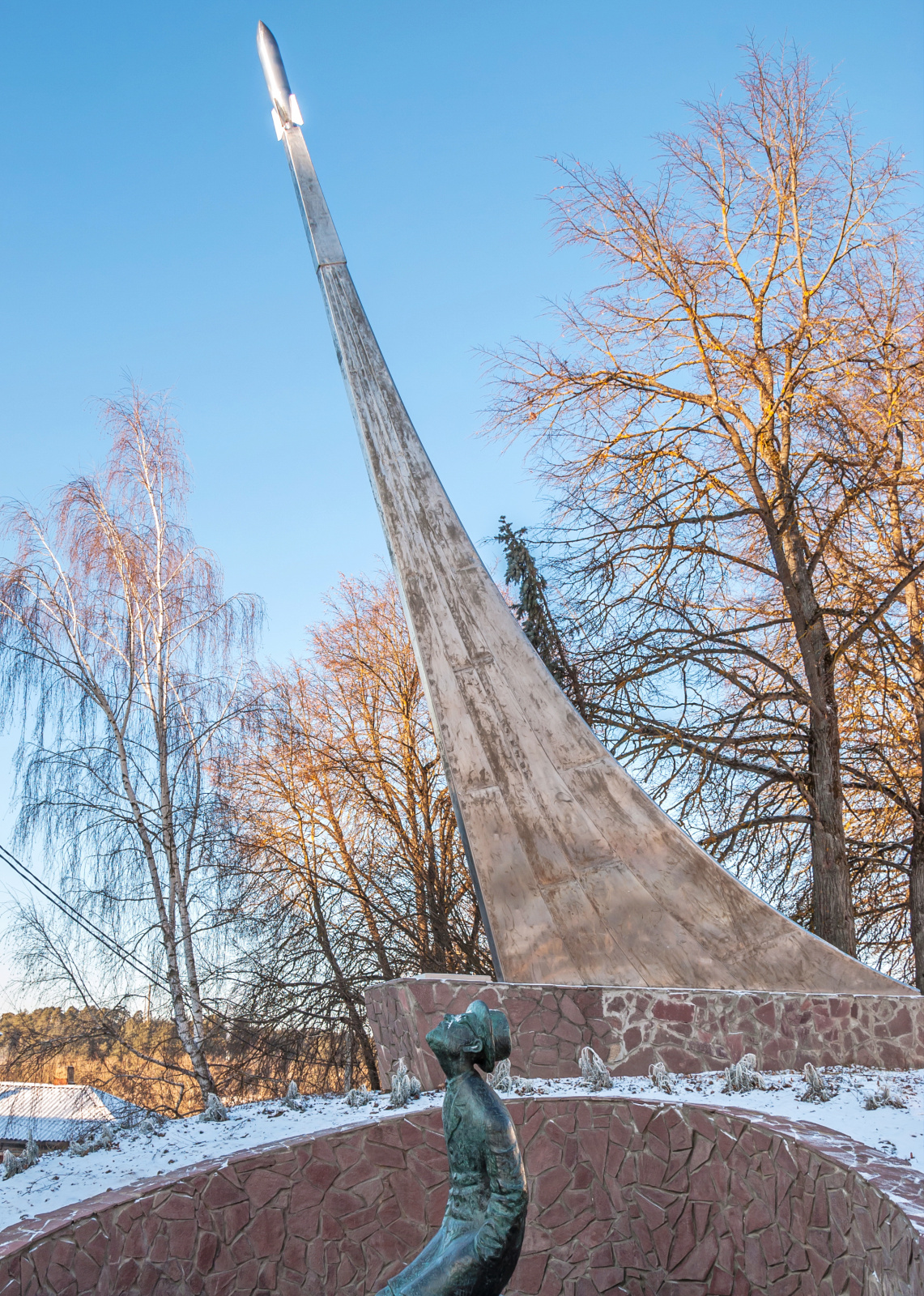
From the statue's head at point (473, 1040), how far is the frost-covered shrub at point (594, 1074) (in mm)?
3012

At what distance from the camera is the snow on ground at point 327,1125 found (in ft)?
13.0

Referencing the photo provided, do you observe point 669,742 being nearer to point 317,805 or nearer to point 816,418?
point 816,418

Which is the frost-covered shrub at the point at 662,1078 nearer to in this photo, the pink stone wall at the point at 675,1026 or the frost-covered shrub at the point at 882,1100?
the pink stone wall at the point at 675,1026

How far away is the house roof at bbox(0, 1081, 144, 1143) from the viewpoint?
6872 mm

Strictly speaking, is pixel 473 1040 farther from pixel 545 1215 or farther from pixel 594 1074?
pixel 594 1074

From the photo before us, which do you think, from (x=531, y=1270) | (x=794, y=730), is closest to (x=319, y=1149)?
(x=531, y=1270)

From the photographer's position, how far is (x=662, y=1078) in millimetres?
4961

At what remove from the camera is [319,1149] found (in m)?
4.43

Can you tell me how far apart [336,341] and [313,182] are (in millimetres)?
1917

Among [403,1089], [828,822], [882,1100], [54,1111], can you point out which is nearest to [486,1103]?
[882,1100]

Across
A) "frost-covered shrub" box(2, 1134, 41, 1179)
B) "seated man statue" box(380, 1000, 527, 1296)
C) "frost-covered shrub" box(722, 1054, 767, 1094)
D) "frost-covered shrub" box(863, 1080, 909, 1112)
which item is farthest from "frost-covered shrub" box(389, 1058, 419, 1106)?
"seated man statue" box(380, 1000, 527, 1296)

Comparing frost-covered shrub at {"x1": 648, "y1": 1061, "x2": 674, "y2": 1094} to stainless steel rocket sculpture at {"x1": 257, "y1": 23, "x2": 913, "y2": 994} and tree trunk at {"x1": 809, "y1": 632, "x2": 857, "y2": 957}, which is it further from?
tree trunk at {"x1": 809, "y1": 632, "x2": 857, "y2": 957}

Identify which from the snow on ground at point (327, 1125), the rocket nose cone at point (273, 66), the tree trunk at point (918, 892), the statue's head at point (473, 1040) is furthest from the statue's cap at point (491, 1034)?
the rocket nose cone at point (273, 66)

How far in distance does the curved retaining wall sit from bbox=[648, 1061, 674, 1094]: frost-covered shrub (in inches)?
15.1
